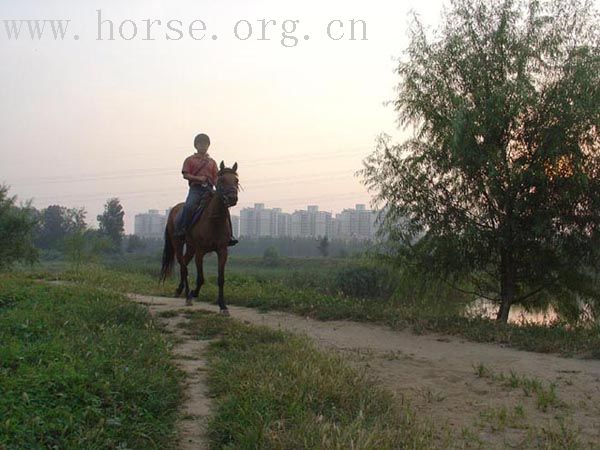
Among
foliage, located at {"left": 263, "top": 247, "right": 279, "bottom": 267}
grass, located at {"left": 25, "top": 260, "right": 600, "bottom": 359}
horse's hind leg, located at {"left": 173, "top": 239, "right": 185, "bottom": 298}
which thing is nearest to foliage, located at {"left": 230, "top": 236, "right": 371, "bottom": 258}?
foliage, located at {"left": 263, "top": 247, "right": 279, "bottom": 267}

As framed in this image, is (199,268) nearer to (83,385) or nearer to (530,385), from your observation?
(83,385)

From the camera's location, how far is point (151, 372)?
526 centimetres

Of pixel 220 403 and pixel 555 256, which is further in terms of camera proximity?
pixel 555 256

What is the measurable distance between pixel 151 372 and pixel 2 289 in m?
6.57

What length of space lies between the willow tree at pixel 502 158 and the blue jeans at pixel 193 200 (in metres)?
3.57

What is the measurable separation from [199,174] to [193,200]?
51 cm

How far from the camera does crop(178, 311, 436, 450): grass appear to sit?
3846mm

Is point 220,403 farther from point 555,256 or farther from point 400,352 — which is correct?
point 555,256

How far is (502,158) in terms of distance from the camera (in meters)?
11.1

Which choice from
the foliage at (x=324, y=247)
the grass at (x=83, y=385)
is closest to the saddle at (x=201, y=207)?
the grass at (x=83, y=385)

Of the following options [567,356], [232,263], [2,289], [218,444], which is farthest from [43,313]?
[232,263]

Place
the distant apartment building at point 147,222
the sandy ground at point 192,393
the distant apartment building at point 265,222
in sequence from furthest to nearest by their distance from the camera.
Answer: the distant apartment building at point 147,222 < the distant apartment building at point 265,222 < the sandy ground at point 192,393

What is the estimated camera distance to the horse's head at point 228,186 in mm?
10023

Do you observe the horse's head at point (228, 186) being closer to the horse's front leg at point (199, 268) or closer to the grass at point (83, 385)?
the horse's front leg at point (199, 268)
